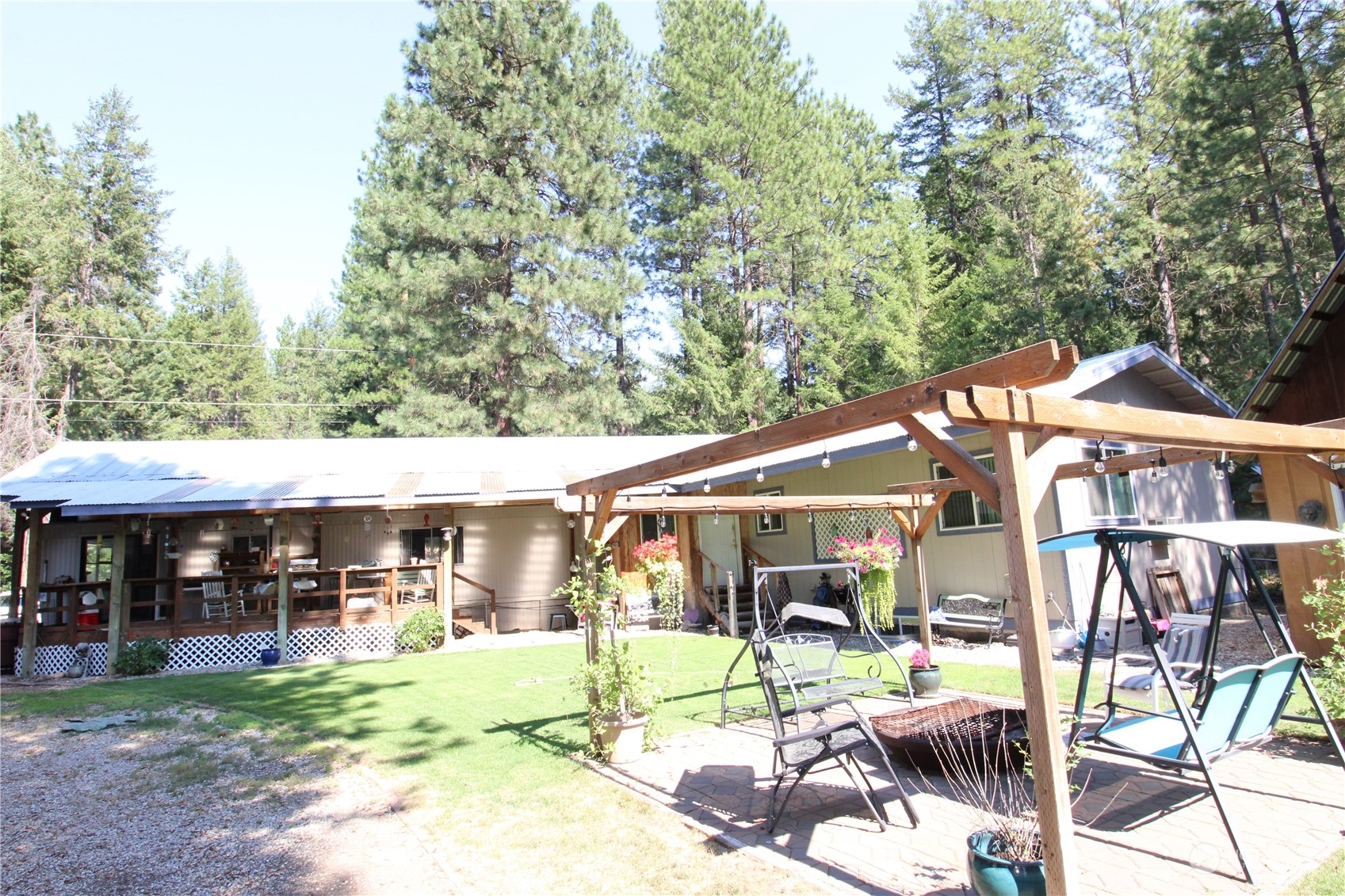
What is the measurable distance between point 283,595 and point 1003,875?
451 inches

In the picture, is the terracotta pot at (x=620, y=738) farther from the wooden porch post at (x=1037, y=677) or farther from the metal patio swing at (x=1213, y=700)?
the wooden porch post at (x=1037, y=677)

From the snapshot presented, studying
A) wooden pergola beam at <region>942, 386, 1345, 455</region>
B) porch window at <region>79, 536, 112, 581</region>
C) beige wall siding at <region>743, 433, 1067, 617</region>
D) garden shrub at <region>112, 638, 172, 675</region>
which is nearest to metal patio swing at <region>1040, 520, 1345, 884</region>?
wooden pergola beam at <region>942, 386, 1345, 455</region>

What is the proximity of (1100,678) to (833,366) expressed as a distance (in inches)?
642

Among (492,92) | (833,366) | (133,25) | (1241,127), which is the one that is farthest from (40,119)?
(1241,127)

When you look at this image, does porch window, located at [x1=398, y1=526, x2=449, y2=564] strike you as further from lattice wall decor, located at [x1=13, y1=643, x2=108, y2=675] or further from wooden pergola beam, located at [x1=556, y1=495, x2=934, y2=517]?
wooden pergola beam, located at [x1=556, y1=495, x2=934, y2=517]

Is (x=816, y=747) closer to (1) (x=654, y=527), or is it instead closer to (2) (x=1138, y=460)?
(2) (x=1138, y=460)

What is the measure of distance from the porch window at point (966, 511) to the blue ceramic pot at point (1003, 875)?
7.99 meters

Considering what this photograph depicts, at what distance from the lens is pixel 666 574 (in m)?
12.6

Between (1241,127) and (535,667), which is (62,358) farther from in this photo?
(1241,127)

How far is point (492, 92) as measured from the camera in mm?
21859

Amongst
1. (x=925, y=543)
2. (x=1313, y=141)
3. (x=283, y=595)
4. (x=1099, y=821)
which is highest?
(x=1313, y=141)

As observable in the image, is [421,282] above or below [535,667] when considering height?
above

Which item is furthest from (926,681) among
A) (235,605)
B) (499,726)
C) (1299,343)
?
(235,605)

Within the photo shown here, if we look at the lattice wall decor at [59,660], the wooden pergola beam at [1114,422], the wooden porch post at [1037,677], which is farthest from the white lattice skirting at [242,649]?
the wooden pergola beam at [1114,422]
